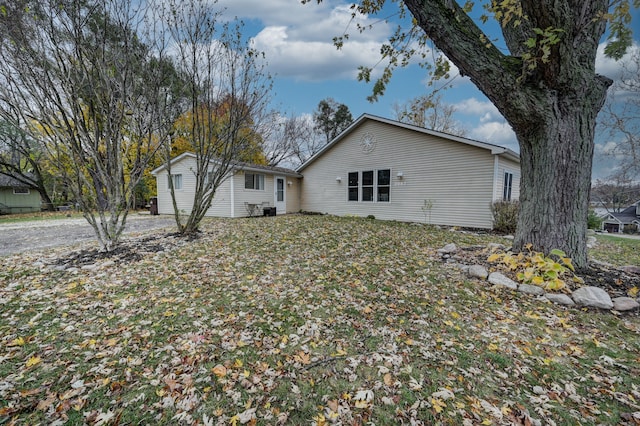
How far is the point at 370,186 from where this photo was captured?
12.6 meters

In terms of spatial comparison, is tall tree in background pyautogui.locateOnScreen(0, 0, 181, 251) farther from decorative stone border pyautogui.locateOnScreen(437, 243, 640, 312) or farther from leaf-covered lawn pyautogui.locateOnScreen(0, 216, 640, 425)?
decorative stone border pyautogui.locateOnScreen(437, 243, 640, 312)

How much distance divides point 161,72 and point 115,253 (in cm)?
412

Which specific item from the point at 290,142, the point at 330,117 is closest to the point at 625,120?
the point at 330,117

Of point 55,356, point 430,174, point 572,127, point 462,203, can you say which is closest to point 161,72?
point 55,356

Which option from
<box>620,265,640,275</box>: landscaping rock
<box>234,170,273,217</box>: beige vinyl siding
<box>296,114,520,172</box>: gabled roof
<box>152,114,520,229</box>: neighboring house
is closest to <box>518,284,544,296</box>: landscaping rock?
<box>620,265,640,275</box>: landscaping rock

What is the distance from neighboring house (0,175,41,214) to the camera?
64.5ft

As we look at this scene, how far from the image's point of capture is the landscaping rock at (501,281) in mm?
3896

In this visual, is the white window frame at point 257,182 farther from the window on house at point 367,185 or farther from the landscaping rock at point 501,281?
the landscaping rock at point 501,281

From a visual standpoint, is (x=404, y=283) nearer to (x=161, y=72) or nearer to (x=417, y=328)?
(x=417, y=328)

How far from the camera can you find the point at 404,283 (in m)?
4.10

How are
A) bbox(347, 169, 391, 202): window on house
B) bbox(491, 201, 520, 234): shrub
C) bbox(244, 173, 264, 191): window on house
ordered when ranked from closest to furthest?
bbox(491, 201, 520, 234): shrub, bbox(347, 169, 391, 202): window on house, bbox(244, 173, 264, 191): window on house

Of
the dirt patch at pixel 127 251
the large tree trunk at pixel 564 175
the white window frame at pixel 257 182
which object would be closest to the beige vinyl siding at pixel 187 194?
the white window frame at pixel 257 182

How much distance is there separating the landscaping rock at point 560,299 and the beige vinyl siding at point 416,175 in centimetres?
672

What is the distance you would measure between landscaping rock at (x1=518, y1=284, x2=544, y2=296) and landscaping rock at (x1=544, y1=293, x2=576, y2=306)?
9 centimetres
